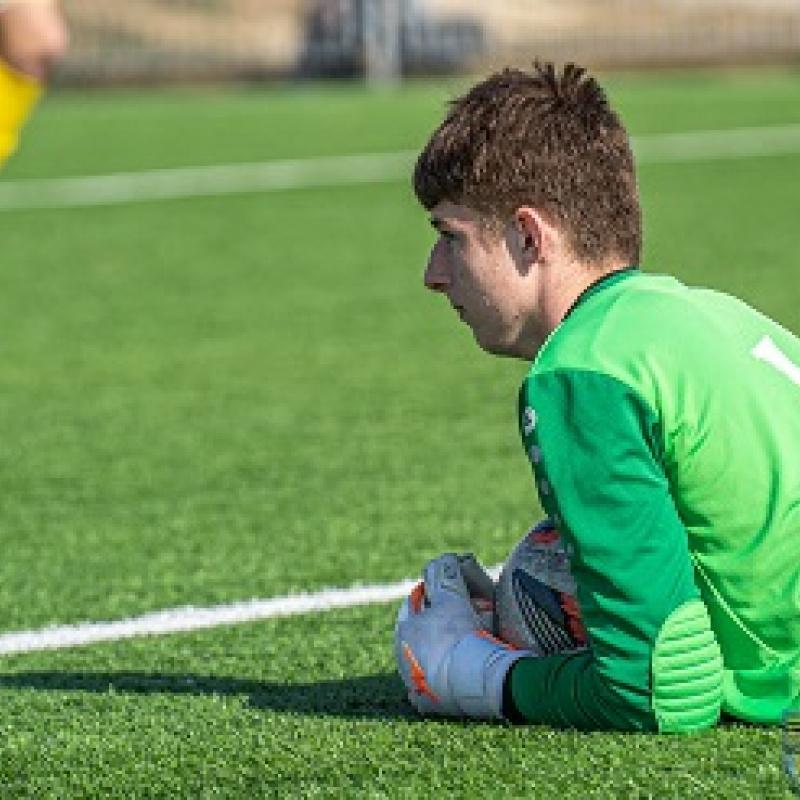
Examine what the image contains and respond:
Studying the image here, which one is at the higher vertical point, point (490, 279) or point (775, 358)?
point (490, 279)

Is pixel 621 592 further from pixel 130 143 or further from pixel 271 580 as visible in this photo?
pixel 130 143

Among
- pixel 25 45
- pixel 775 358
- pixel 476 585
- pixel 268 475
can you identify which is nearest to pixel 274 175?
pixel 268 475

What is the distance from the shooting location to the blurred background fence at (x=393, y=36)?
2808 centimetres

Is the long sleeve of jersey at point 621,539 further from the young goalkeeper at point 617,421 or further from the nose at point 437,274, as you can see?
the nose at point 437,274

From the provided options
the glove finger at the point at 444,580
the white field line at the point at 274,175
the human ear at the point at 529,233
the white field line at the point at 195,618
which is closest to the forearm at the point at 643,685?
the glove finger at the point at 444,580

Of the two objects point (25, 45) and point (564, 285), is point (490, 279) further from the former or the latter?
point (25, 45)

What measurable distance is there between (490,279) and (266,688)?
1.13 m

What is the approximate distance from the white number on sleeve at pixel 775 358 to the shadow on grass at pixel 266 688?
36.6 inches

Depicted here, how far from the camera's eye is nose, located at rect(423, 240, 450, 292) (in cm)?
432

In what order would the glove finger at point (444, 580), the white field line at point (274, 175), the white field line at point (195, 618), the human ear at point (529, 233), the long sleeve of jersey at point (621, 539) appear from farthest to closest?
the white field line at point (274, 175), the white field line at point (195, 618), the glove finger at point (444, 580), the human ear at point (529, 233), the long sleeve of jersey at point (621, 539)

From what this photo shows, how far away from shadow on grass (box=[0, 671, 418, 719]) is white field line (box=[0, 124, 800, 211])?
10436 millimetres

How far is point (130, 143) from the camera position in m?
19.6

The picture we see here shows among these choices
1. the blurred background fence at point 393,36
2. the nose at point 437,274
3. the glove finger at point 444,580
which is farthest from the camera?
the blurred background fence at point 393,36

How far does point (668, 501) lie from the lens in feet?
12.9
